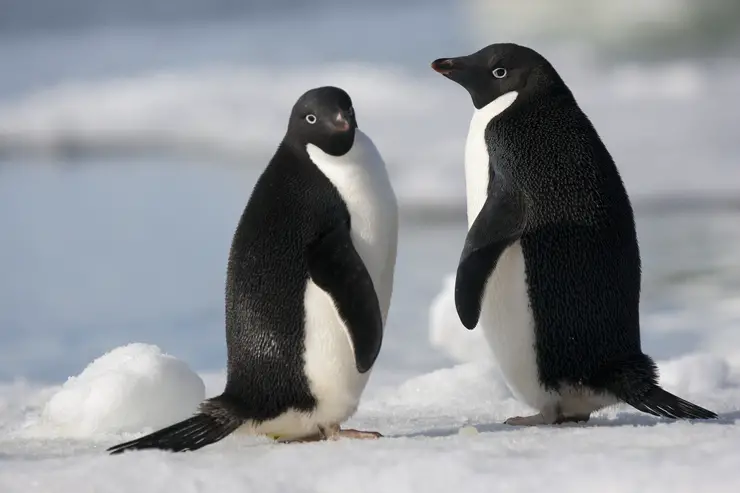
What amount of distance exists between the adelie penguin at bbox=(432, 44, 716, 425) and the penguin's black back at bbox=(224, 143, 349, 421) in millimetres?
370

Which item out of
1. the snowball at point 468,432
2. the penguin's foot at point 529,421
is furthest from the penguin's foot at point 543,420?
the snowball at point 468,432

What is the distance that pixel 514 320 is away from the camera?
3117 millimetres

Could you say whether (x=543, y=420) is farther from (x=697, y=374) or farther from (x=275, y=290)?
(x=697, y=374)

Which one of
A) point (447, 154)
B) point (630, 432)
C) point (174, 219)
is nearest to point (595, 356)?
point (630, 432)

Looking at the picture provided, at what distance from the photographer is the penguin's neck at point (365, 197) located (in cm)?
297

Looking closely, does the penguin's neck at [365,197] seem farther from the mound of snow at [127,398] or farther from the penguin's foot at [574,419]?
the mound of snow at [127,398]

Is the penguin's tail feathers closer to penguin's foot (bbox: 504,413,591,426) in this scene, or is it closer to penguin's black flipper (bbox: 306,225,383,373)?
penguin's black flipper (bbox: 306,225,383,373)

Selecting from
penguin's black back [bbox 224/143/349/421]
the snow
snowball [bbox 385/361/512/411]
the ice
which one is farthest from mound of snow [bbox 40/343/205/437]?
the ice

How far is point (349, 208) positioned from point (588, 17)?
19002 millimetres

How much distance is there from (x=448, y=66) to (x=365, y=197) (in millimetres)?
630

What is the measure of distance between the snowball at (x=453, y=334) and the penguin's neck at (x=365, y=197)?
1878 mm

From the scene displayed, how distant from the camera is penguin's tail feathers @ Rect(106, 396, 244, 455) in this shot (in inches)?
109

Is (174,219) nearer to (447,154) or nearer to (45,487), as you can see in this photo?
(447,154)

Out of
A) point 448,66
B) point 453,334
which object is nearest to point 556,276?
point 448,66
